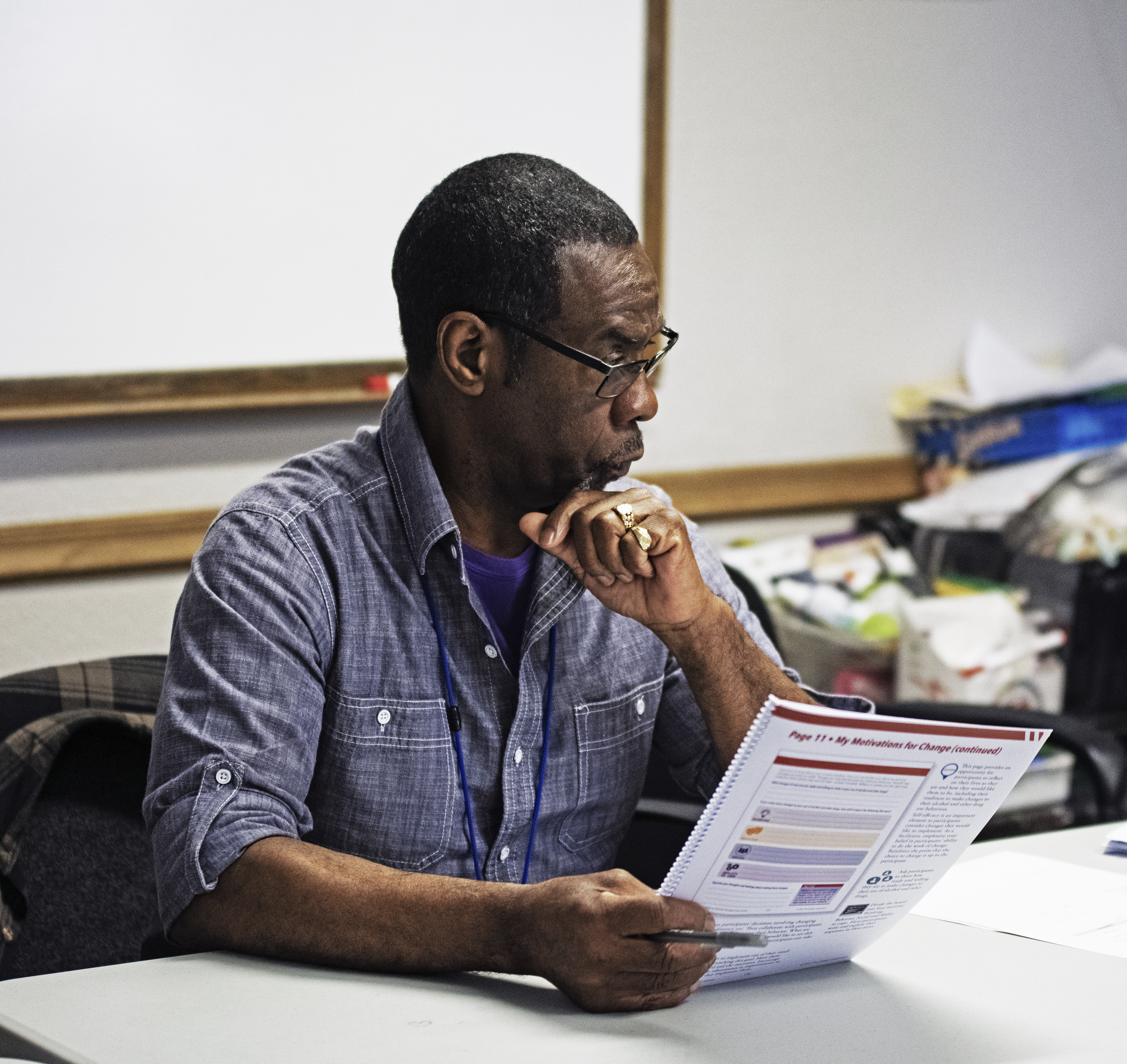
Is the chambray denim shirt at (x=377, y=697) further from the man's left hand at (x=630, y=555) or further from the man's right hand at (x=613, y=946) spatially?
the man's right hand at (x=613, y=946)

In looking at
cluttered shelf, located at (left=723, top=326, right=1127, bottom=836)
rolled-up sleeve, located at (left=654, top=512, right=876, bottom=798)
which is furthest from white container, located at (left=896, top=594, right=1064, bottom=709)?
rolled-up sleeve, located at (left=654, top=512, right=876, bottom=798)

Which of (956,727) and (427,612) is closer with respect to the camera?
(956,727)

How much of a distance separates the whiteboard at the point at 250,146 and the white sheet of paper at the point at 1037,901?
1.53 m

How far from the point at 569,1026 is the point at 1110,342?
2.80m

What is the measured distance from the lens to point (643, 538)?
1.27 m

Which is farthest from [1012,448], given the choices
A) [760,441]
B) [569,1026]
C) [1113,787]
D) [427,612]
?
[569,1026]

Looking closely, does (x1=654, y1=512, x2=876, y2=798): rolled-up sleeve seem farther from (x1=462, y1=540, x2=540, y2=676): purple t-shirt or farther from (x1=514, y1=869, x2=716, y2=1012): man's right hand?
(x1=514, y1=869, x2=716, y2=1012): man's right hand

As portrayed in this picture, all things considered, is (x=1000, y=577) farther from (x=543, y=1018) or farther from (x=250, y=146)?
(x=543, y=1018)

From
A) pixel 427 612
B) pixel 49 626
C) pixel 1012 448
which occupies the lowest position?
pixel 49 626

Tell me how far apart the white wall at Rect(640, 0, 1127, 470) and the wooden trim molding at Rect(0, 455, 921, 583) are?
45 millimetres

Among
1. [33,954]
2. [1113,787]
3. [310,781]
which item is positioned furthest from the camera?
[1113,787]

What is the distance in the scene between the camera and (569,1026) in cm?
92

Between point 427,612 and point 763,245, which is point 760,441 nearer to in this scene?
point 763,245

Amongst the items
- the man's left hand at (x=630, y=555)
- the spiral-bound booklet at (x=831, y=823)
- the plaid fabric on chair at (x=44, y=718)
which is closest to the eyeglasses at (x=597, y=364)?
the man's left hand at (x=630, y=555)
